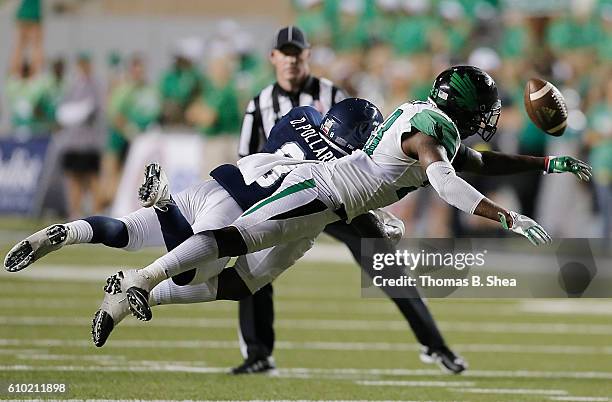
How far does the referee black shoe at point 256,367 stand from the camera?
311 inches

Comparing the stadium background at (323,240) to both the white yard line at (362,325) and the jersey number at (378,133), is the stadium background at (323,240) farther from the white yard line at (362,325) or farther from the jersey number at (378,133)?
the jersey number at (378,133)

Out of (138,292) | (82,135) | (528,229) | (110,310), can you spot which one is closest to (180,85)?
(82,135)

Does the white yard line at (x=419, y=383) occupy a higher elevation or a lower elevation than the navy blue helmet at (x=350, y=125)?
lower

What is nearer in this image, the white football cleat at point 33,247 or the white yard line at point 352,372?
the white football cleat at point 33,247

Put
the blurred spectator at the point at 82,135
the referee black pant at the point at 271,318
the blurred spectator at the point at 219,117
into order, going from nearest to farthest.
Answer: the referee black pant at the point at 271,318 → the blurred spectator at the point at 219,117 → the blurred spectator at the point at 82,135

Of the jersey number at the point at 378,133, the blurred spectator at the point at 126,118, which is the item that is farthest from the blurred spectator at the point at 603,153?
the jersey number at the point at 378,133

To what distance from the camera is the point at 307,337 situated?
9523mm

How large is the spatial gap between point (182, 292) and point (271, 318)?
119 centimetres

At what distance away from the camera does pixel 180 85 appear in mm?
17031

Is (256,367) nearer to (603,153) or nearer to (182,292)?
(182,292)

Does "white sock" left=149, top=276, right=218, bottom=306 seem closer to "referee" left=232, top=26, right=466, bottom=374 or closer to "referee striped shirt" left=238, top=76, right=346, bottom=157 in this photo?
"referee" left=232, top=26, right=466, bottom=374

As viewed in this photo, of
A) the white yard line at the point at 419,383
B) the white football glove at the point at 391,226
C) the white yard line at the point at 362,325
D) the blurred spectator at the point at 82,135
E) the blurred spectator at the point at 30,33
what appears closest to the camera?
the white football glove at the point at 391,226

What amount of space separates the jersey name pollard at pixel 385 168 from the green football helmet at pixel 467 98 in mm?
81

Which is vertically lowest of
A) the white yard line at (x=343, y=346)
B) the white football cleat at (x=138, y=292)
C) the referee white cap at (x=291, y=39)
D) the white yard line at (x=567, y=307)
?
the white yard line at (x=567, y=307)
